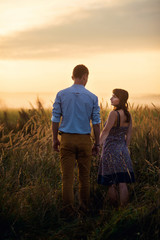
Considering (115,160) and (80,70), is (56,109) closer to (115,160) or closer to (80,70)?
(80,70)

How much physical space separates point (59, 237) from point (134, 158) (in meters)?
2.42

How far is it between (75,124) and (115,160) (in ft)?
2.52

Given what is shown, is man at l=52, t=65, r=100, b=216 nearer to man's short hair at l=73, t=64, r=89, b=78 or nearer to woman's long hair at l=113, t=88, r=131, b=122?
man's short hair at l=73, t=64, r=89, b=78

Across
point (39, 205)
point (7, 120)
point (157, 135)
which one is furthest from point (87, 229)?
point (7, 120)

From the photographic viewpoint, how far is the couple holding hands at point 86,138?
4305mm

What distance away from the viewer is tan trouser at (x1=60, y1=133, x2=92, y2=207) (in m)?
4.30

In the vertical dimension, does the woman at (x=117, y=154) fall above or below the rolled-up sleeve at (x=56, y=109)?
below

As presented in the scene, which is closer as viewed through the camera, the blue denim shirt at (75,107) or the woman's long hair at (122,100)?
the blue denim shirt at (75,107)

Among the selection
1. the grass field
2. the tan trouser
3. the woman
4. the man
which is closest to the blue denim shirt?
the man

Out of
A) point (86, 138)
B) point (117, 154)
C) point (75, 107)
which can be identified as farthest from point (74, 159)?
point (75, 107)

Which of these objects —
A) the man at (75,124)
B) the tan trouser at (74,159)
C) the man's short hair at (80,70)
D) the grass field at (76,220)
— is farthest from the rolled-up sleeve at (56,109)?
the grass field at (76,220)

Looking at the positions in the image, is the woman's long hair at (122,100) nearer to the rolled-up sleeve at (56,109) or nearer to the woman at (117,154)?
the woman at (117,154)

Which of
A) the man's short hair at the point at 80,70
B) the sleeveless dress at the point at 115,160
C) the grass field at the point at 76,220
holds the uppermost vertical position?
the man's short hair at the point at 80,70

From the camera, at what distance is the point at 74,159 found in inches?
173
